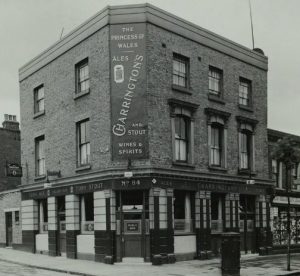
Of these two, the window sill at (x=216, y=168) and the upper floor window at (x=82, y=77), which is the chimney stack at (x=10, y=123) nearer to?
the upper floor window at (x=82, y=77)

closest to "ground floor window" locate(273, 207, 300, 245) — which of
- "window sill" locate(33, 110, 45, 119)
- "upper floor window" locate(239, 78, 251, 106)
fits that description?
"upper floor window" locate(239, 78, 251, 106)

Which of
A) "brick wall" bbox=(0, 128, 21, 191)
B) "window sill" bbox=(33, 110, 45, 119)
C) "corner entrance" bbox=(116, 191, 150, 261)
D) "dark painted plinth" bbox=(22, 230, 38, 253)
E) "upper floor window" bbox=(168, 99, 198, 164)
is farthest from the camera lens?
"brick wall" bbox=(0, 128, 21, 191)

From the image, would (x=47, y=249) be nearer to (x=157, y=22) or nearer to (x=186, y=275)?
(x=186, y=275)

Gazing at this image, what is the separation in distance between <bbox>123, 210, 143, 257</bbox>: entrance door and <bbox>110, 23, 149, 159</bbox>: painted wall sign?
2364mm

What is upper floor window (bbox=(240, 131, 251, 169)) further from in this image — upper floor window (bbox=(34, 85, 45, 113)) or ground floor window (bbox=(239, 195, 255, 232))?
upper floor window (bbox=(34, 85, 45, 113))

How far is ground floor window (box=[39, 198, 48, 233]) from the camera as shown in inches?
1003

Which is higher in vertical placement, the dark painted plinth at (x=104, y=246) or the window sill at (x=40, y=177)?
the window sill at (x=40, y=177)

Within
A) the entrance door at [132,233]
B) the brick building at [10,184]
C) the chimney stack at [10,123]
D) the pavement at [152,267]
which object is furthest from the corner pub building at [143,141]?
the chimney stack at [10,123]

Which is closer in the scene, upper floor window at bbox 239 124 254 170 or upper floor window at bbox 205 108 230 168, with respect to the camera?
upper floor window at bbox 205 108 230 168

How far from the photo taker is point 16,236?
91.1 feet

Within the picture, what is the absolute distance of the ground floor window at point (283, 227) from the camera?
2611cm

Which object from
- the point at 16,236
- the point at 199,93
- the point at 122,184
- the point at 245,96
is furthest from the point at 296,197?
the point at 16,236

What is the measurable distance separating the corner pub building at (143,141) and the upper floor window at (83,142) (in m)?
0.05

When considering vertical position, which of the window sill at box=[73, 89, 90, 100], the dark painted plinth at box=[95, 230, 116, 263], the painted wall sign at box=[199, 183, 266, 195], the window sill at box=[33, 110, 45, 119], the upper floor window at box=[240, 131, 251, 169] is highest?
the window sill at box=[73, 89, 90, 100]
